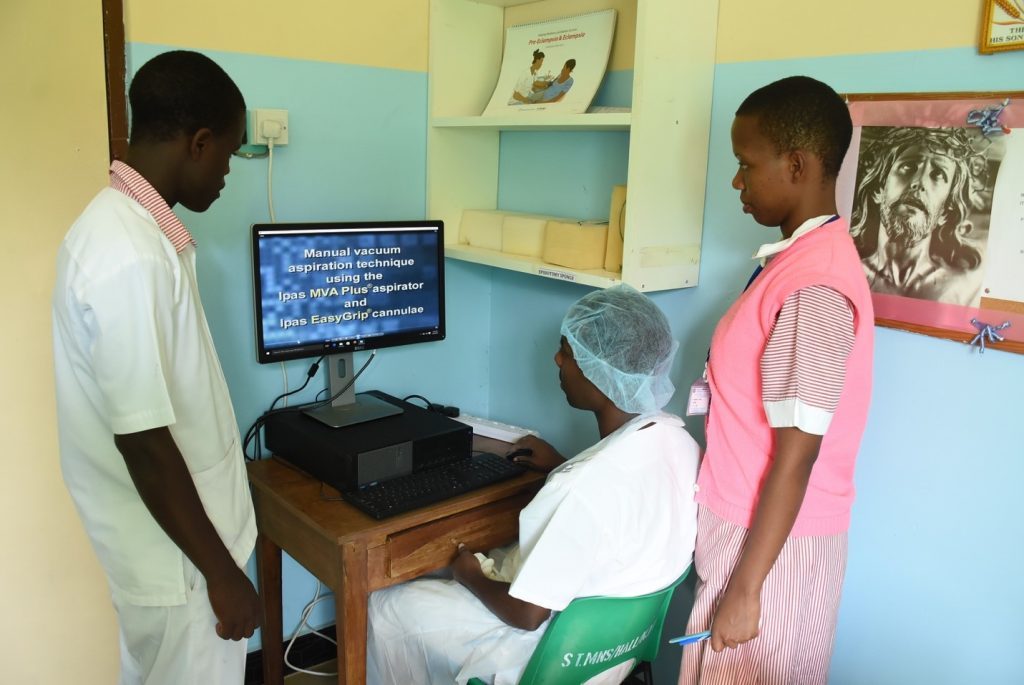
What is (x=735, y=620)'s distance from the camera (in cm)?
138

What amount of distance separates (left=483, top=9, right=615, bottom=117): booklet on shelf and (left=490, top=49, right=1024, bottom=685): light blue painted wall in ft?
1.17

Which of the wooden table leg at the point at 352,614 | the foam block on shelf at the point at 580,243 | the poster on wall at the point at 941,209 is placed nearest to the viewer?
the poster on wall at the point at 941,209

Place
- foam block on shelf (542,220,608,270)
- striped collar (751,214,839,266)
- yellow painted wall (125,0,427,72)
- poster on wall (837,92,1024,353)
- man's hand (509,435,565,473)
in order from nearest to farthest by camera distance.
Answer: striped collar (751,214,839,266) < poster on wall (837,92,1024,353) < yellow painted wall (125,0,427,72) < foam block on shelf (542,220,608,270) < man's hand (509,435,565,473)

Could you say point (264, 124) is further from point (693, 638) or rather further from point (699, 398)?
point (693, 638)

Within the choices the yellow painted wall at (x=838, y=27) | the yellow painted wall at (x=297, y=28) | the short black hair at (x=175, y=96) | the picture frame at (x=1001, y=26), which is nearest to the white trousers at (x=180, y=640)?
the short black hair at (x=175, y=96)

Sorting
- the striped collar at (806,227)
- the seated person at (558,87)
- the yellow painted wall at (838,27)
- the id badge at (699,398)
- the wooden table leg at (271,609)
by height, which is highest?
the yellow painted wall at (838,27)

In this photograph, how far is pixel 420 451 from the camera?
1.98 meters

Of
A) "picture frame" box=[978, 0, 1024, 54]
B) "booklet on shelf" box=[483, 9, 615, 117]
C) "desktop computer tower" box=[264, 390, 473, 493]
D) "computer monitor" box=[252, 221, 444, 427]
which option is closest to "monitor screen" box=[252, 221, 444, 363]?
"computer monitor" box=[252, 221, 444, 427]

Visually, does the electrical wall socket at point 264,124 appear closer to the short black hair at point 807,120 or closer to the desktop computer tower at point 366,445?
the desktop computer tower at point 366,445

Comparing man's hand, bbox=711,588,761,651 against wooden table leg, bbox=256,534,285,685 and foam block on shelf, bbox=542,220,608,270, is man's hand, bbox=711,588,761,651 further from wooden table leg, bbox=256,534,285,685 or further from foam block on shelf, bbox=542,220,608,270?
wooden table leg, bbox=256,534,285,685

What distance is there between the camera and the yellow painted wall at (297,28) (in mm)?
1878

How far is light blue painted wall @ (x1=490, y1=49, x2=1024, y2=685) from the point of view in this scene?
59.7 inches

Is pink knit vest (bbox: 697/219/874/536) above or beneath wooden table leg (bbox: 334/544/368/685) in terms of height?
above

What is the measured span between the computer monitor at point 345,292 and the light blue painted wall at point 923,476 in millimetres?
735
